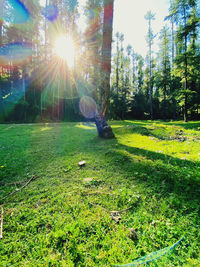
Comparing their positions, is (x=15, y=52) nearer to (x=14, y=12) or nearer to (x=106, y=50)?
(x=14, y=12)

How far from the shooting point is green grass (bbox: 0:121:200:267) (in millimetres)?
1073

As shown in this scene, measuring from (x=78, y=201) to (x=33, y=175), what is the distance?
1.16 meters

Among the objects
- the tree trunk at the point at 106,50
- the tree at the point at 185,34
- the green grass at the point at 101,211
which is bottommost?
the green grass at the point at 101,211

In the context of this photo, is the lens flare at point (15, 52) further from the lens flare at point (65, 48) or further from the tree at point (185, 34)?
the tree at point (185, 34)

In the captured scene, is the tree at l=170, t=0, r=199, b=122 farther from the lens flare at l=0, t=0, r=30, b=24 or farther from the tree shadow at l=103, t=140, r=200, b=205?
the lens flare at l=0, t=0, r=30, b=24

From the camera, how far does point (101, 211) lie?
4.95ft

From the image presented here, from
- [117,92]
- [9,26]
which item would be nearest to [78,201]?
[9,26]

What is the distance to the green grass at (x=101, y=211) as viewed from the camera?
3.52 feet

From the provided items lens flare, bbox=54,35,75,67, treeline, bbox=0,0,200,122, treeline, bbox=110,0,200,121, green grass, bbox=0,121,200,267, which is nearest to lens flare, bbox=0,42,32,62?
treeline, bbox=0,0,200,122

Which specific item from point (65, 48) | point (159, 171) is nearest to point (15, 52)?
point (65, 48)

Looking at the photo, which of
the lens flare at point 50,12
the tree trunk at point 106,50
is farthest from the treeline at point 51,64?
the tree trunk at point 106,50

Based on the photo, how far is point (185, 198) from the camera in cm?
157

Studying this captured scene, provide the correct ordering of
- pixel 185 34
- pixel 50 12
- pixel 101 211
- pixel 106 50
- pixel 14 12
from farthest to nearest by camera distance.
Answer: pixel 50 12 < pixel 14 12 < pixel 185 34 < pixel 106 50 < pixel 101 211

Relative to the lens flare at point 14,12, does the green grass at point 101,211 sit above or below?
below
